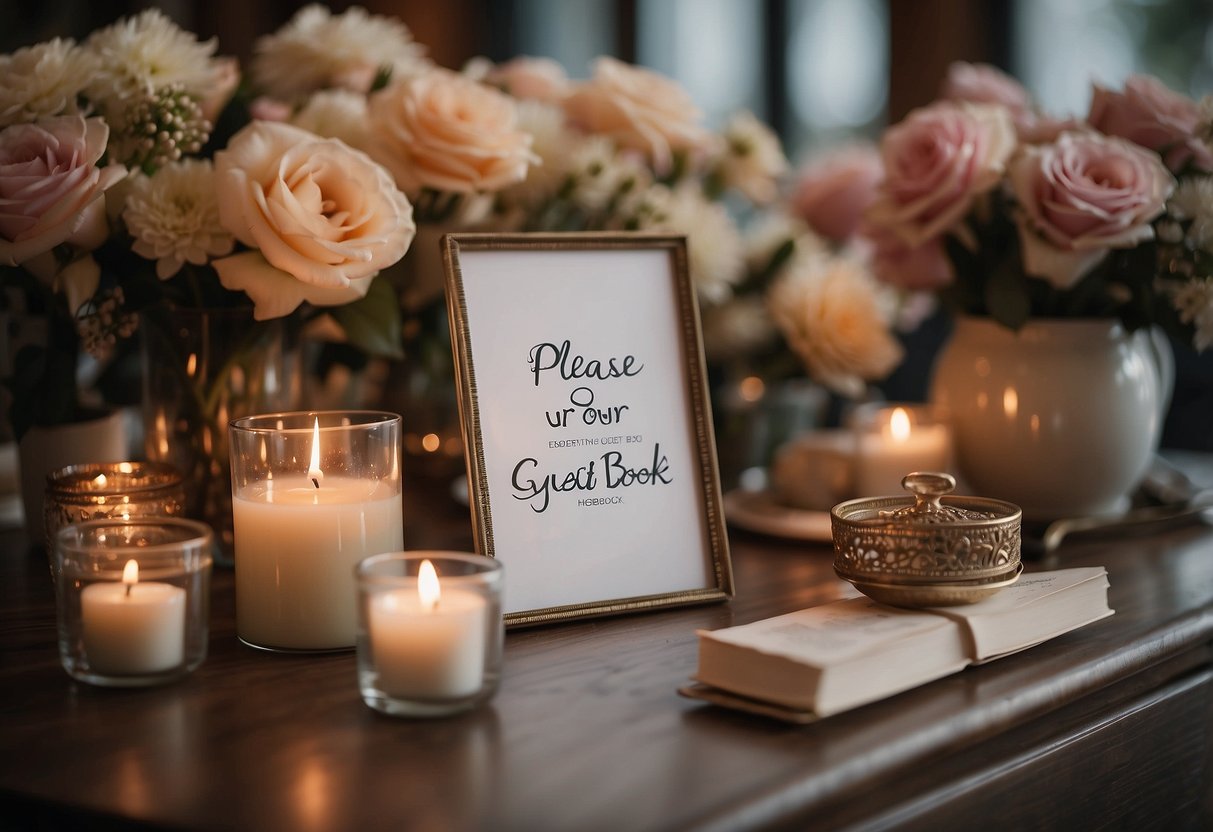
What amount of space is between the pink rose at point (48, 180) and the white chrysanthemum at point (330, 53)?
40cm

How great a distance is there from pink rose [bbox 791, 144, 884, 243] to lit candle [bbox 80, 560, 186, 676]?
1.17m

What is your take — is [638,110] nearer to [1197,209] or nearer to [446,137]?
[446,137]

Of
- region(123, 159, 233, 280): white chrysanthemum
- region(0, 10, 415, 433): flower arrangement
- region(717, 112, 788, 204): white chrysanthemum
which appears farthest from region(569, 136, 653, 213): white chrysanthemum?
region(123, 159, 233, 280): white chrysanthemum

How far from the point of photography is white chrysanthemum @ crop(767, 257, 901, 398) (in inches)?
57.4

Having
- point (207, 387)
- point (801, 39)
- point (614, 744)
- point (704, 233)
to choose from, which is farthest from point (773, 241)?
point (801, 39)

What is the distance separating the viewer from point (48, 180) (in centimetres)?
86

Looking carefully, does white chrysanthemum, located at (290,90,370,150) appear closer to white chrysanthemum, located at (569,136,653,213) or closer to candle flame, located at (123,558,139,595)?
white chrysanthemum, located at (569,136,653,213)

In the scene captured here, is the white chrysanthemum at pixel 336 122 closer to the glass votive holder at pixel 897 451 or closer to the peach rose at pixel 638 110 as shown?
the peach rose at pixel 638 110

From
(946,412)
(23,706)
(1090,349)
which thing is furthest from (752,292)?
(23,706)

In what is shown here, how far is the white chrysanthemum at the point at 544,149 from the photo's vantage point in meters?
1.26

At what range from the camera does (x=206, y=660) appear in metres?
0.82

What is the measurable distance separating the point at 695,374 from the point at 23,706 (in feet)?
1.85

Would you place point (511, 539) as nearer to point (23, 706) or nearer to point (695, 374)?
point (695, 374)

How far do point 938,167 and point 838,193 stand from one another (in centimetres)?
47
